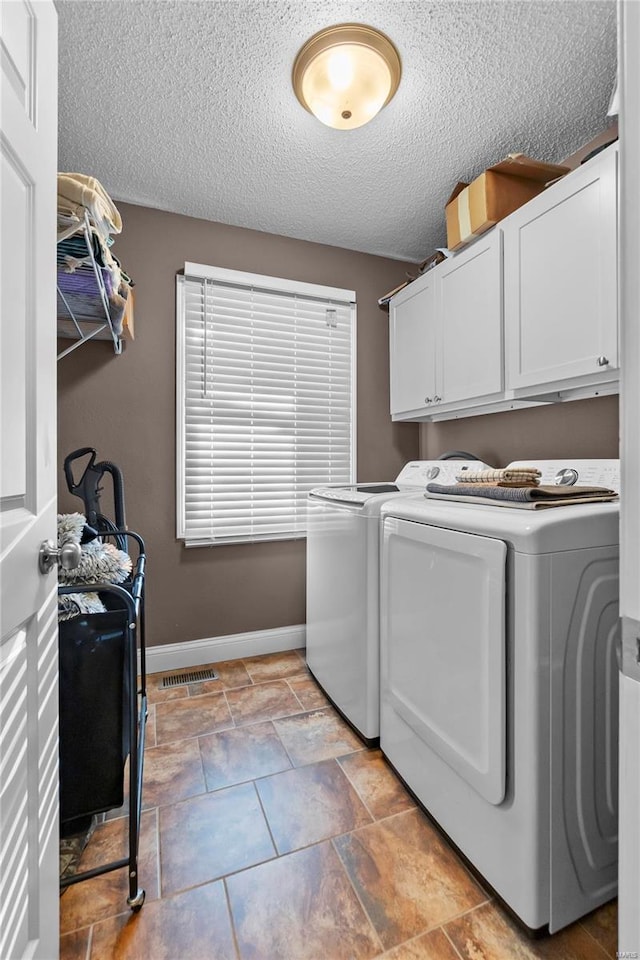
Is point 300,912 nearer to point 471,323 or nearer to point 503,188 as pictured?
point 471,323

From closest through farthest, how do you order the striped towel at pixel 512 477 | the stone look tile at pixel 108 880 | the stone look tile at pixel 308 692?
1. the stone look tile at pixel 108 880
2. the striped towel at pixel 512 477
3. the stone look tile at pixel 308 692

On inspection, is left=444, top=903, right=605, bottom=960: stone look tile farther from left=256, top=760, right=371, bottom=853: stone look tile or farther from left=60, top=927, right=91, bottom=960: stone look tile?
left=60, top=927, right=91, bottom=960: stone look tile

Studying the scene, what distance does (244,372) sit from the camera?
8.57 feet

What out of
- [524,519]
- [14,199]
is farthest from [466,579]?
[14,199]

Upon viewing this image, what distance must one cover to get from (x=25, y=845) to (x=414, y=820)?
45.0 inches

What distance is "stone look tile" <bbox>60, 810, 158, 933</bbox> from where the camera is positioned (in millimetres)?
1151

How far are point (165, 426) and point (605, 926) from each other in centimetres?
249

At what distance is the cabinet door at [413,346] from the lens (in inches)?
95.8

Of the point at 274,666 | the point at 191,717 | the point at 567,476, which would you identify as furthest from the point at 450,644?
the point at 274,666

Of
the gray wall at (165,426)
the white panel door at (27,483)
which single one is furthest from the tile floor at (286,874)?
the gray wall at (165,426)

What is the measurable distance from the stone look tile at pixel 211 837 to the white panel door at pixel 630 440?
1.05 meters

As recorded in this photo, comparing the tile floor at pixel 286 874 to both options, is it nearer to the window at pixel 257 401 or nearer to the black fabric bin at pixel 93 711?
the black fabric bin at pixel 93 711

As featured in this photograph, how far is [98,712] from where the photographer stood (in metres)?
1.24

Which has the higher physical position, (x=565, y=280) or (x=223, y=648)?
(x=565, y=280)
